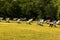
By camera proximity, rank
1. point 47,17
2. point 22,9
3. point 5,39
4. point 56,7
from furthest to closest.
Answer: point 22,9, point 47,17, point 56,7, point 5,39

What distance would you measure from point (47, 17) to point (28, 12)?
5.40 m

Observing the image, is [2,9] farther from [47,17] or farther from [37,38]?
[37,38]

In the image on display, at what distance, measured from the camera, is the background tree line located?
4962cm

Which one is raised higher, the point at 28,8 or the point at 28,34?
the point at 28,34

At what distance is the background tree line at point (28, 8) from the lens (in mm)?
49616

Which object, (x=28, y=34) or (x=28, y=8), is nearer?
(x=28, y=34)

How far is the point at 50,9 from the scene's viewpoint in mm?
49219

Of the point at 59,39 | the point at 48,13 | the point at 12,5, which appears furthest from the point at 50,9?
the point at 59,39

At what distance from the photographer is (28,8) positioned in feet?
177

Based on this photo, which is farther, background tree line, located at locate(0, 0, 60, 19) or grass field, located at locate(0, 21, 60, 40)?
background tree line, located at locate(0, 0, 60, 19)

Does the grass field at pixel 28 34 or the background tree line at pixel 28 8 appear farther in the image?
the background tree line at pixel 28 8

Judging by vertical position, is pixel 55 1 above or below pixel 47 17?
above

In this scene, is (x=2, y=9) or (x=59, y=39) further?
(x=2, y=9)

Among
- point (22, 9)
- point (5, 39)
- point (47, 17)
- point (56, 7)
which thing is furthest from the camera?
point (22, 9)
